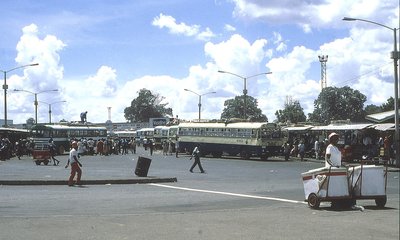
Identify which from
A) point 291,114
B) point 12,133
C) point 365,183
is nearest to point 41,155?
point 12,133

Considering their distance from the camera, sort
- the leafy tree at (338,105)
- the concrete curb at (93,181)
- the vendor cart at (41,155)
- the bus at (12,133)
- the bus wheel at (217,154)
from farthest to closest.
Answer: the leafy tree at (338,105) < the bus wheel at (217,154) < the bus at (12,133) < the vendor cart at (41,155) < the concrete curb at (93,181)

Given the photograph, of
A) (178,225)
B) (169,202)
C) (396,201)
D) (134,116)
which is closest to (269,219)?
(178,225)

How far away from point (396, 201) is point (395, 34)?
20587 mm

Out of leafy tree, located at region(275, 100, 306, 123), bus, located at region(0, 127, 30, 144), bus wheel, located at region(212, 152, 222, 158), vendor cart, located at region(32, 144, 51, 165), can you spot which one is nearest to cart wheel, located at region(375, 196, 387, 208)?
vendor cart, located at region(32, 144, 51, 165)

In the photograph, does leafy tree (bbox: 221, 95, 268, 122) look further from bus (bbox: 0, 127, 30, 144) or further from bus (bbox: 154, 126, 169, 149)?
bus (bbox: 0, 127, 30, 144)

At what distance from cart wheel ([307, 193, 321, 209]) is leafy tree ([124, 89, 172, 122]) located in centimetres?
17548

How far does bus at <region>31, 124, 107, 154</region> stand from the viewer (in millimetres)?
57000

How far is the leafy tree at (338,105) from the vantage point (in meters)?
140

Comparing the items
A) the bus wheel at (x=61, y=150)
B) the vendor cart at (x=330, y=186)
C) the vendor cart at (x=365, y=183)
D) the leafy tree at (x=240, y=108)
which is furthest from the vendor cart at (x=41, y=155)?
the leafy tree at (x=240, y=108)

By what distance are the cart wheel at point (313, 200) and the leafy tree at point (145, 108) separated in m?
175

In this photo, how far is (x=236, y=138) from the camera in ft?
162

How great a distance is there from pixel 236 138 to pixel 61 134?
835 inches

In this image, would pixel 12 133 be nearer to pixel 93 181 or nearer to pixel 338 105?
pixel 93 181

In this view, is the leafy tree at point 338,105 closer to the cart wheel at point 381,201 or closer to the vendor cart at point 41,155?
the vendor cart at point 41,155
